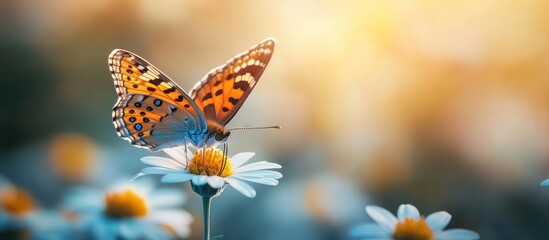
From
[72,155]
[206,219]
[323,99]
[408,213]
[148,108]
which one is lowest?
[206,219]

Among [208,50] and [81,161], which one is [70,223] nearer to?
[81,161]

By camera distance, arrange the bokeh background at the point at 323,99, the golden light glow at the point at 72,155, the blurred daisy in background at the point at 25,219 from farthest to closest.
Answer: the golden light glow at the point at 72,155 < the bokeh background at the point at 323,99 < the blurred daisy in background at the point at 25,219

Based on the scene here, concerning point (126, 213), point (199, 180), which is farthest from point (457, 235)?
point (126, 213)

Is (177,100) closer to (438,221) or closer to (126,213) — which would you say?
(126,213)

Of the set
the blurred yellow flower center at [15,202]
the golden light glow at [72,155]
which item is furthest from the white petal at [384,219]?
the golden light glow at [72,155]

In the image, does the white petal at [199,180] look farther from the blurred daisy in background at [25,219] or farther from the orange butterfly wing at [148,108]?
the blurred daisy in background at [25,219]
